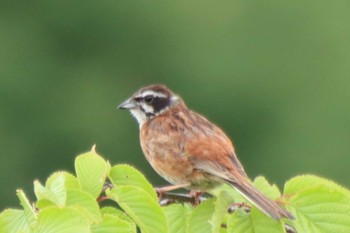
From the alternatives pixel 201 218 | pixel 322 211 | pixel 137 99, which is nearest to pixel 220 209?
pixel 201 218

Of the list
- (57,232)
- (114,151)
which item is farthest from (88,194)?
Result: (114,151)

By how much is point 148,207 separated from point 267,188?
83 cm

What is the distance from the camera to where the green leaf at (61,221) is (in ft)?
17.5

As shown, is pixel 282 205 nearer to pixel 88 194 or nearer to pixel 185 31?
pixel 88 194

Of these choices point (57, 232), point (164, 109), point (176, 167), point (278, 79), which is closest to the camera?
point (57, 232)

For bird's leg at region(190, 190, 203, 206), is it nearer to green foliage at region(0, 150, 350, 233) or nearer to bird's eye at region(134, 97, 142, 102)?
green foliage at region(0, 150, 350, 233)

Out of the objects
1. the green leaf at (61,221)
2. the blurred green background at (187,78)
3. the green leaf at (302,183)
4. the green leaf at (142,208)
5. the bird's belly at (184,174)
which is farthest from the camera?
the blurred green background at (187,78)

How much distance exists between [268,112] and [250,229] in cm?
3139

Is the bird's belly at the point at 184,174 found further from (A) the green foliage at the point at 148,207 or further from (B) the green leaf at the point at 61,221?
(B) the green leaf at the point at 61,221

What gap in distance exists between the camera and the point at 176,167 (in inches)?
290

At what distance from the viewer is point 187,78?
3831 cm

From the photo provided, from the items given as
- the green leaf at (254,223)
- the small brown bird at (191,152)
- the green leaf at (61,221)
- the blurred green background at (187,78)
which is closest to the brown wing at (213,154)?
the small brown bird at (191,152)

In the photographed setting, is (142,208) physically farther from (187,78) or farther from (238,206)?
(187,78)

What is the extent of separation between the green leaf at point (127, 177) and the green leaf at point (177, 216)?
0.15 m
